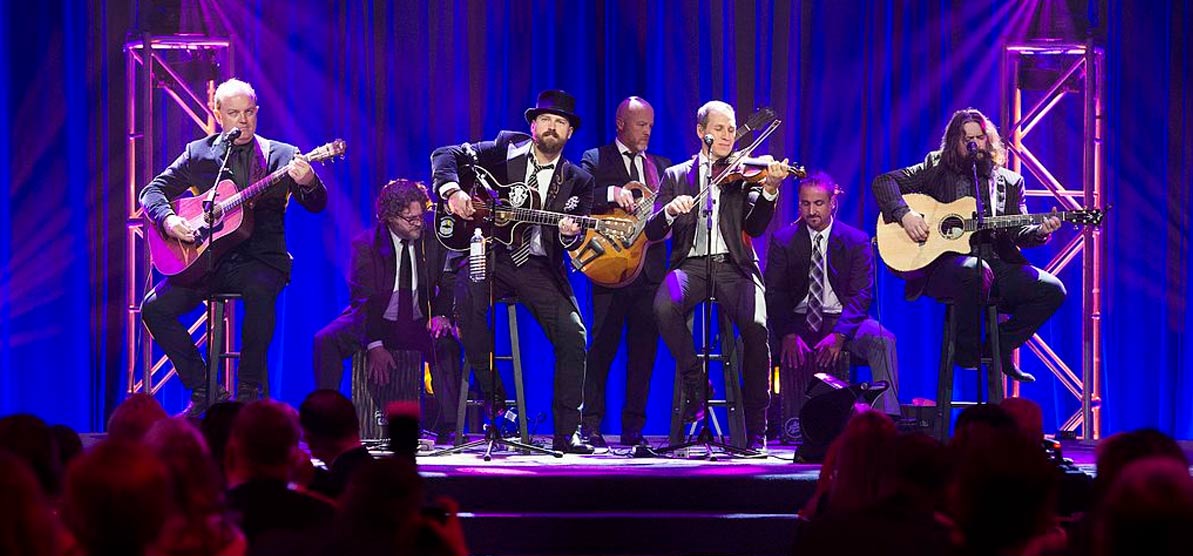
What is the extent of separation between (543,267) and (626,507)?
1.66 meters

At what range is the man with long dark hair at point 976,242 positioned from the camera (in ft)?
25.1

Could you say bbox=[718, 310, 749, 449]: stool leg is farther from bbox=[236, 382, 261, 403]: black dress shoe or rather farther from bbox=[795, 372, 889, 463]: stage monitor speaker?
bbox=[236, 382, 261, 403]: black dress shoe

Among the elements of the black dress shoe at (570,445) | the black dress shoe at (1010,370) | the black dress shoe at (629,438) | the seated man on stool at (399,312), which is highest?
the seated man on stool at (399,312)

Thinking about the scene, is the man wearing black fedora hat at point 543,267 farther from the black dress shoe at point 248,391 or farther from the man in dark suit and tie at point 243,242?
the black dress shoe at point 248,391

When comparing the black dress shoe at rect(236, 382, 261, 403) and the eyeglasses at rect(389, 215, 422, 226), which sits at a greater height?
the eyeglasses at rect(389, 215, 422, 226)

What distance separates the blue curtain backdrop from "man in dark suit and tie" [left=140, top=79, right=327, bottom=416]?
4.69 feet

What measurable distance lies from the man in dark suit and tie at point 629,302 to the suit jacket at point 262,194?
5.50 feet

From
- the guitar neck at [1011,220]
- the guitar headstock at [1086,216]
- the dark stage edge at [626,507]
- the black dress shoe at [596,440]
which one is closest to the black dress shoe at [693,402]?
the black dress shoe at [596,440]

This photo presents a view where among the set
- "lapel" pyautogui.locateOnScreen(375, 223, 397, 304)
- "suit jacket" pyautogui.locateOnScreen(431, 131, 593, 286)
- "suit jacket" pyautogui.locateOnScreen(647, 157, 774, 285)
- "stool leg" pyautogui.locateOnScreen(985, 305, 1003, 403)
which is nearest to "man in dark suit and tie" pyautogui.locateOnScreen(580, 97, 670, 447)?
"suit jacket" pyautogui.locateOnScreen(647, 157, 774, 285)

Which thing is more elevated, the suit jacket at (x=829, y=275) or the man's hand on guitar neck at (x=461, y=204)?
the man's hand on guitar neck at (x=461, y=204)

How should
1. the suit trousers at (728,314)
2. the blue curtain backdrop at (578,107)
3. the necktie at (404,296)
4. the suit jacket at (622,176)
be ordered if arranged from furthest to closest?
the blue curtain backdrop at (578,107)
the necktie at (404,296)
the suit jacket at (622,176)
the suit trousers at (728,314)

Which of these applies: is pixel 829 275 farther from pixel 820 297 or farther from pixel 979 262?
pixel 979 262

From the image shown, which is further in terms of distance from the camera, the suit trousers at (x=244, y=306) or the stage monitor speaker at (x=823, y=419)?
the suit trousers at (x=244, y=306)

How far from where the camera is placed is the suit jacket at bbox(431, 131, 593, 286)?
285 inches
